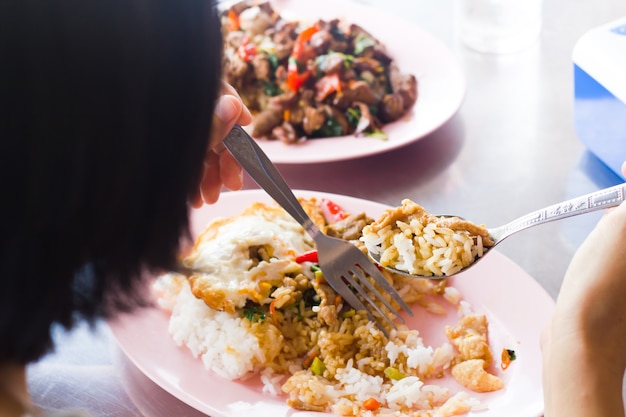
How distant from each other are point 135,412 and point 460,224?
719 millimetres

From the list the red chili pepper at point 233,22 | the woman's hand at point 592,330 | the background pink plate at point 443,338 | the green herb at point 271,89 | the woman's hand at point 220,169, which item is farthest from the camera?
the red chili pepper at point 233,22

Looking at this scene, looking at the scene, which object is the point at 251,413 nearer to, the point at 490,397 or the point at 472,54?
the point at 490,397

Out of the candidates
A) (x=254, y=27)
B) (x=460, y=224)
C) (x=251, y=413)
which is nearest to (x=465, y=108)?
(x=254, y=27)

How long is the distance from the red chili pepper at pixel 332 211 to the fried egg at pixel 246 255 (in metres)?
0.10

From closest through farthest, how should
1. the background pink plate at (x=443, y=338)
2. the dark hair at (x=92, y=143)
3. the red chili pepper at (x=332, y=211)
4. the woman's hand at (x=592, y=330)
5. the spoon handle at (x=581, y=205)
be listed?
the dark hair at (x=92, y=143)
the woman's hand at (x=592, y=330)
the spoon handle at (x=581, y=205)
the background pink plate at (x=443, y=338)
the red chili pepper at (x=332, y=211)

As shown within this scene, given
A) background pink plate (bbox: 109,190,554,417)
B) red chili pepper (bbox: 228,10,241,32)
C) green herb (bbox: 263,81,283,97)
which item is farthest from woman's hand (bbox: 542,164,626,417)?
red chili pepper (bbox: 228,10,241,32)

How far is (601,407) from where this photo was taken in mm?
1170

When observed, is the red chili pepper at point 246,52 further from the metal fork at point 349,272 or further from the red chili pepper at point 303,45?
the metal fork at point 349,272

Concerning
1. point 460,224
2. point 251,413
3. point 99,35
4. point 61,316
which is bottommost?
point 251,413

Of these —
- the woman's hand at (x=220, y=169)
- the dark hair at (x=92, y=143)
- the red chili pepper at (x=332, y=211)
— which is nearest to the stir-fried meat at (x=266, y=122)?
the red chili pepper at (x=332, y=211)

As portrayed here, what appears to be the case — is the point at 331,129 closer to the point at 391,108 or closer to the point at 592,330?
the point at 391,108

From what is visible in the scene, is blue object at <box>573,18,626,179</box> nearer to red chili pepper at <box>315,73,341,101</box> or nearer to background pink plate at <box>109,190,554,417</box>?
background pink plate at <box>109,190,554,417</box>

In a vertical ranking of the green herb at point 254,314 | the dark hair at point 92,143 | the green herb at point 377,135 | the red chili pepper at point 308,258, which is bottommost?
the green herb at point 377,135

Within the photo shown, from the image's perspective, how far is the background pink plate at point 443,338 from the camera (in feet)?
4.76
